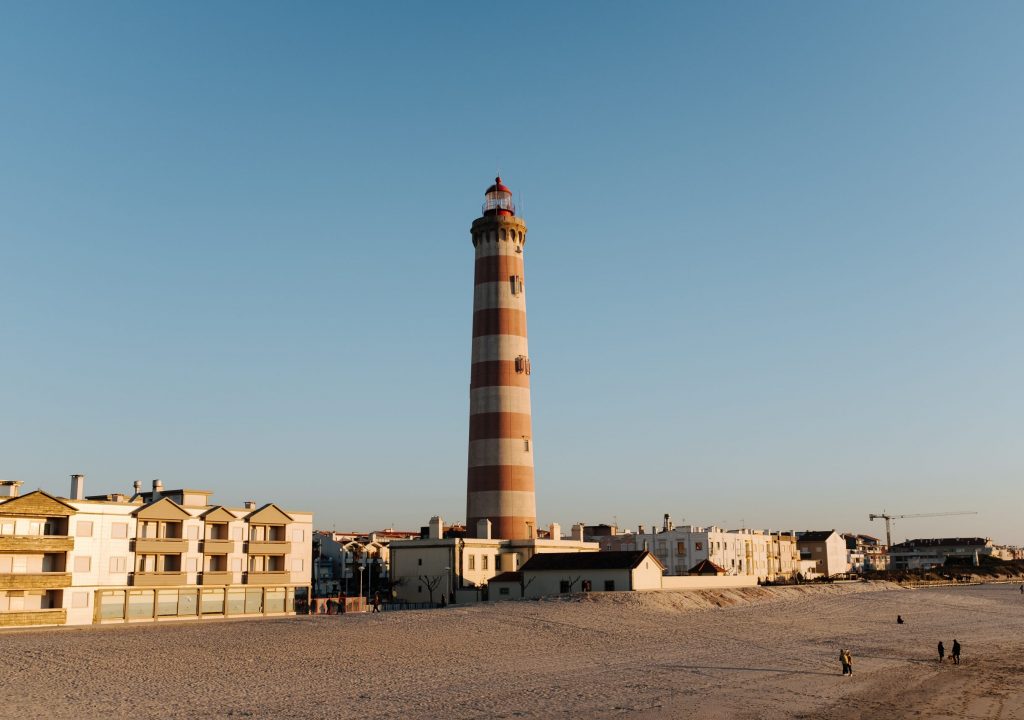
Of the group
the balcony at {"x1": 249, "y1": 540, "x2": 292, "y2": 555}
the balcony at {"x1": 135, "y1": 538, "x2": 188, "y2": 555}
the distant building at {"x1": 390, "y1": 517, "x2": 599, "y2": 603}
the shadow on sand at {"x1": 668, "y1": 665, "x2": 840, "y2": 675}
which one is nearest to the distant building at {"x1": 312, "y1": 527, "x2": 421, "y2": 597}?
the distant building at {"x1": 390, "y1": 517, "x2": 599, "y2": 603}

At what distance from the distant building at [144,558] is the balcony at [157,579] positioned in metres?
0.06

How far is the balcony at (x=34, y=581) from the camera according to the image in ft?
167

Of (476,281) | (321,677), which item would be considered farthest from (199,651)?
(476,281)

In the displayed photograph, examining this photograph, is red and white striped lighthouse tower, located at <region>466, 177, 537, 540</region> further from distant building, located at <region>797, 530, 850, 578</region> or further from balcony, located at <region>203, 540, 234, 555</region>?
distant building, located at <region>797, 530, 850, 578</region>

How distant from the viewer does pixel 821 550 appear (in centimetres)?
15450

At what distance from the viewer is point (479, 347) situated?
243 ft

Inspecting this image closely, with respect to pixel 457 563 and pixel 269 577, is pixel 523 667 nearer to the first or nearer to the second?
pixel 269 577

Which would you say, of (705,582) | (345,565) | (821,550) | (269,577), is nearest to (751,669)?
(705,582)

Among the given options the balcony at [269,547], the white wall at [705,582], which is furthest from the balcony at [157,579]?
the white wall at [705,582]

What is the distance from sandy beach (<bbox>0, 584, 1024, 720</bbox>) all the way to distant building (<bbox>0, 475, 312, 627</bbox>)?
377 centimetres

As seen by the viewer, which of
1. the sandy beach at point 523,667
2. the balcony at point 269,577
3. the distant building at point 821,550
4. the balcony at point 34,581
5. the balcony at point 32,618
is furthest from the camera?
the distant building at point 821,550

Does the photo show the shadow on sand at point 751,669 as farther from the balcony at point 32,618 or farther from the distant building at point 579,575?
the balcony at point 32,618

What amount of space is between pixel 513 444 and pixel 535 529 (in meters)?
7.97

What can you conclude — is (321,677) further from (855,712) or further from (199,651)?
(855,712)
